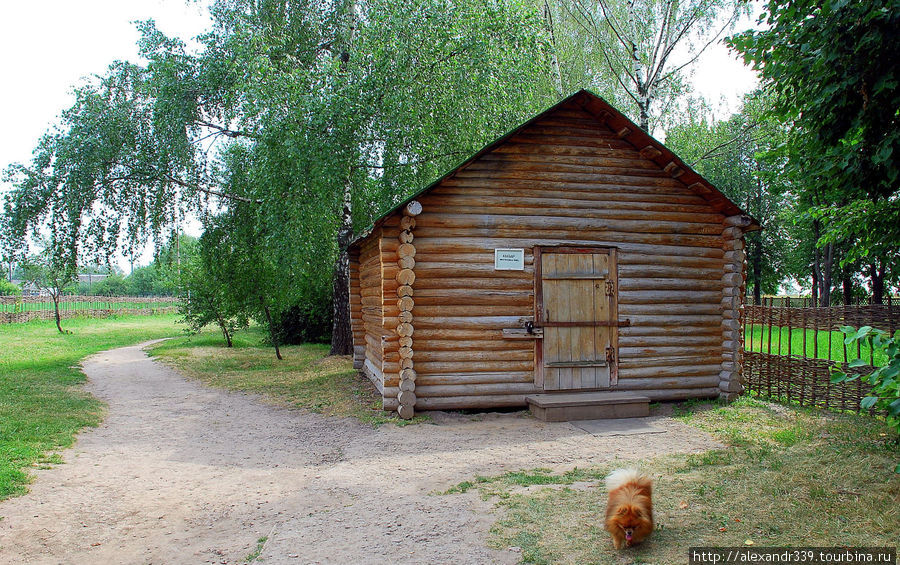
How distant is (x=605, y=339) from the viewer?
9.77m

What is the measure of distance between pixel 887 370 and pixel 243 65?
14.2m

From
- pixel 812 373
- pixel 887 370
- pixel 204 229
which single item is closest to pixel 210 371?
pixel 204 229

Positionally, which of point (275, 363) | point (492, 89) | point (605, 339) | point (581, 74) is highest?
point (581, 74)

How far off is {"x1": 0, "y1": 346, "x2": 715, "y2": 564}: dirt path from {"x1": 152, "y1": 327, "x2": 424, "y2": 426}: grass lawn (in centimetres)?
82

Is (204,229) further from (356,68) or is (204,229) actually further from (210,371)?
(356,68)

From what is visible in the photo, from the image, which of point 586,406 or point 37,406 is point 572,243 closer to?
point 586,406

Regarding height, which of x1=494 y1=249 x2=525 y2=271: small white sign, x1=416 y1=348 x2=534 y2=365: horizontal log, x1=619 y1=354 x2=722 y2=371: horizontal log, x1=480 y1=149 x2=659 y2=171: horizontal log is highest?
x1=480 y1=149 x2=659 y2=171: horizontal log

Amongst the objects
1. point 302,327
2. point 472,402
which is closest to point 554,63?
point 472,402

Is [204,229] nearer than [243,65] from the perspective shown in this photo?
No

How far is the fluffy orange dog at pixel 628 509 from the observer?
4.15 meters

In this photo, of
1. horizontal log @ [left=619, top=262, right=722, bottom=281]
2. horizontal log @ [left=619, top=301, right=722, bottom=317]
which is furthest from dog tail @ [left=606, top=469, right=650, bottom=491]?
horizontal log @ [left=619, top=262, right=722, bottom=281]

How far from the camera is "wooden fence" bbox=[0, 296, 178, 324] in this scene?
118 feet

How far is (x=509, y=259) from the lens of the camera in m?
9.41

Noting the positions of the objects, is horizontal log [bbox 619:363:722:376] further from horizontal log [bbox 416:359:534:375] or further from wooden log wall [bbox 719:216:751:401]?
horizontal log [bbox 416:359:534:375]
